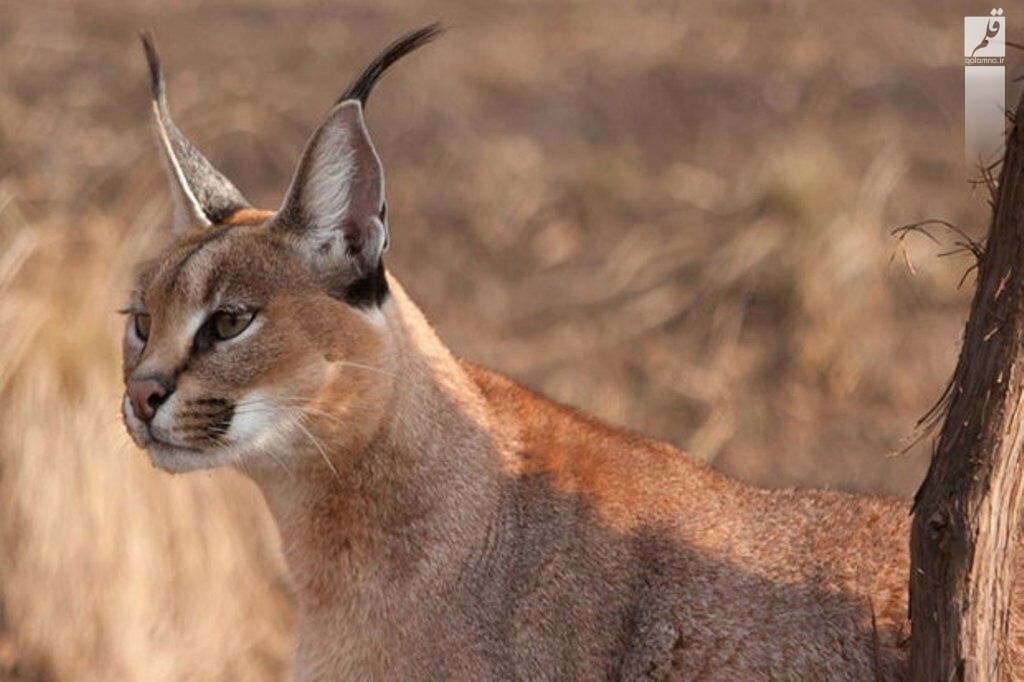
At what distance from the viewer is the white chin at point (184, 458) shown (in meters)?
5.64

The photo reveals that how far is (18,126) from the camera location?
10961 millimetres

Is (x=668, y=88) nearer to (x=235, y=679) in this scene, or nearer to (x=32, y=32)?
(x=32, y=32)

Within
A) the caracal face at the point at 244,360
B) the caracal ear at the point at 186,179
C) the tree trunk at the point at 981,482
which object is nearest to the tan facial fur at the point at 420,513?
the caracal face at the point at 244,360

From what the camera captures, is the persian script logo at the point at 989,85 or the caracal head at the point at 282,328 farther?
the persian script logo at the point at 989,85

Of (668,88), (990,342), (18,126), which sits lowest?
(668,88)

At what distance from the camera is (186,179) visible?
633 centimetres

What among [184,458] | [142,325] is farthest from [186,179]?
[184,458]

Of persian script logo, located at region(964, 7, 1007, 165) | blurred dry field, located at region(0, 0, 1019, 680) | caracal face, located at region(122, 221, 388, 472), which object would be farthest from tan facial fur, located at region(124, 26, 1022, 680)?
blurred dry field, located at region(0, 0, 1019, 680)

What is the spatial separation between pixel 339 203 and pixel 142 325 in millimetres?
692

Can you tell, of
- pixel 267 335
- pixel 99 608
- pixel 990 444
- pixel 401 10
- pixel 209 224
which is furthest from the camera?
pixel 401 10

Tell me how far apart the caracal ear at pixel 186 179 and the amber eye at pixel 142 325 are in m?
0.42

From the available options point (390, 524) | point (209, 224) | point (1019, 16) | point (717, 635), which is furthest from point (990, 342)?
point (1019, 16)

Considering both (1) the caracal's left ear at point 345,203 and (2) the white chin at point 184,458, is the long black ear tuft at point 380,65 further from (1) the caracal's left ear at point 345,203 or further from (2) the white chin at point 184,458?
(2) the white chin at point 184,458

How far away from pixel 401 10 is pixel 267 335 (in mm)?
8801
